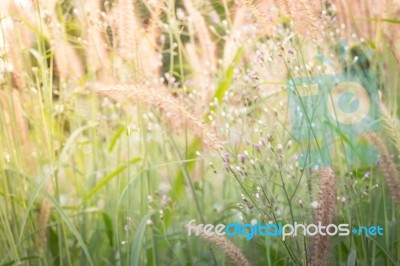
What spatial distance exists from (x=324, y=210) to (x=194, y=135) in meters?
0.48

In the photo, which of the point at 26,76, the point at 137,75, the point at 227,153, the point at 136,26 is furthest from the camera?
the point at 26,76

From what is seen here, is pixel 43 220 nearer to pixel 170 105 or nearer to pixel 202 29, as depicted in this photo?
pixel 170 105

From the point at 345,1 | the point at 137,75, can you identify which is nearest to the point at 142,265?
the point at 137,75

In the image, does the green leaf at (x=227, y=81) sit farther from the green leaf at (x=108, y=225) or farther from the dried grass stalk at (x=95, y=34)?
the green leaf at (x=108, y=225)

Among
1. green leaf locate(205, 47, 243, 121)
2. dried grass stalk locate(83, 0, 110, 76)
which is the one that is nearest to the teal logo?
green leaf locate(205, 47, 243, 121)

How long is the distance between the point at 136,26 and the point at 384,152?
0.67 metres

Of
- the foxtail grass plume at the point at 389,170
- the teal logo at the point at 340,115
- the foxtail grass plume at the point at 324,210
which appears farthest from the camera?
the teal logo at the point at 340,115

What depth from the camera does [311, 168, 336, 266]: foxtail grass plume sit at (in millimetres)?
1305

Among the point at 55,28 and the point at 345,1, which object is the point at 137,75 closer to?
the point at 55,28

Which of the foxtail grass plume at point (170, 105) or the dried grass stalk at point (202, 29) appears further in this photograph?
the dried grass stalk at point (202, 29)

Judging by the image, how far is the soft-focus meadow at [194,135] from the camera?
1.42 m

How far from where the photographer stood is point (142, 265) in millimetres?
1618

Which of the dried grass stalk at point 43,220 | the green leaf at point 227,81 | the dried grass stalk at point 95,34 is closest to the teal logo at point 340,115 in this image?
the green leaf at point 227,81

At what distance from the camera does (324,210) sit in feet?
4.31
